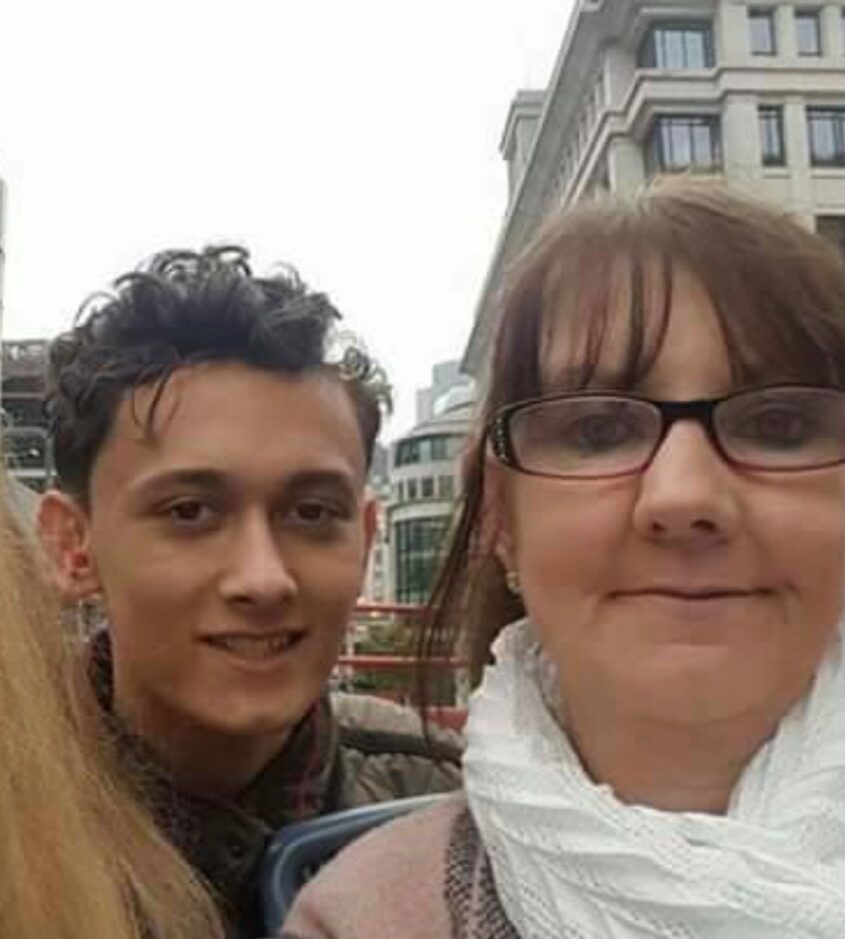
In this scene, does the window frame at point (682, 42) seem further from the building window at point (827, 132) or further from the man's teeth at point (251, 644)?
the man's teeth at point (251, 644)

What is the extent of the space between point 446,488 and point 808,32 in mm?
21028

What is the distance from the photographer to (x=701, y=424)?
0.73 metres

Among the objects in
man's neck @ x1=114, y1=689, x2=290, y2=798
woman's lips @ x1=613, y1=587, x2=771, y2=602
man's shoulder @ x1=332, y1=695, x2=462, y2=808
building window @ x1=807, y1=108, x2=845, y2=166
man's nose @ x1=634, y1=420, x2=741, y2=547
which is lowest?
man's shoulder @ x1=332, y1=695, x2=462, y2=808

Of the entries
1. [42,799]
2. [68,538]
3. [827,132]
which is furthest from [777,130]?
[42,799]

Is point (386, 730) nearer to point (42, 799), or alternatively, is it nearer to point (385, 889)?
point (385, 889)

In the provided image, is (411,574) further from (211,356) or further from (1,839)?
(1,839)

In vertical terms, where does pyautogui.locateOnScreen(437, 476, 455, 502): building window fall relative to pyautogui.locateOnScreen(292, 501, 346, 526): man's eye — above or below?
above

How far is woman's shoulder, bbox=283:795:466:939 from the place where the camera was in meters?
0.76

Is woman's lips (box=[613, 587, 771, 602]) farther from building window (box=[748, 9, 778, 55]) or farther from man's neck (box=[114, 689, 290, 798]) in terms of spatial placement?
building window (box=[748, 9, 778, 55])

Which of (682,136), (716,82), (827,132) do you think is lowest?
(827,132)

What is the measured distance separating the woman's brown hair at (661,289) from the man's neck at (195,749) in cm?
35

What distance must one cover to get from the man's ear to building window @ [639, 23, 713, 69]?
65.1ft

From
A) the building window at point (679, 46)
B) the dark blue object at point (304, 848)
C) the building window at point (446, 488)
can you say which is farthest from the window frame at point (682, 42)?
the dark blue object at point (304, 848)

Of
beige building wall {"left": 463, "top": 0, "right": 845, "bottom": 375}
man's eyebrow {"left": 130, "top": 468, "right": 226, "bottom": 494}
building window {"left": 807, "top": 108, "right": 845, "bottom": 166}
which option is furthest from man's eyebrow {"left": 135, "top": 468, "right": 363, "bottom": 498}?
building window {"left": 807, "top": 108, "right": 845, "bottom": 166}
